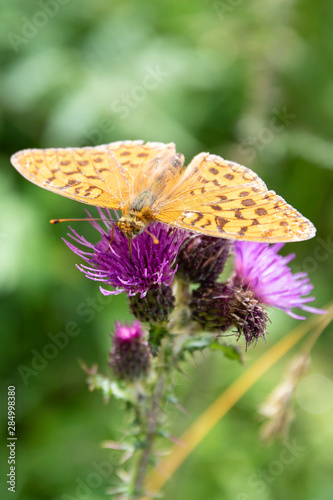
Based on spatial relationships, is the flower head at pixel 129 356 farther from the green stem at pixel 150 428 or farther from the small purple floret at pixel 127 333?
the green stem at pixel 150 428

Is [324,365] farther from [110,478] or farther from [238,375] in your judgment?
[110,478]

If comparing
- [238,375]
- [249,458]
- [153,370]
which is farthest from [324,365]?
[153,370]

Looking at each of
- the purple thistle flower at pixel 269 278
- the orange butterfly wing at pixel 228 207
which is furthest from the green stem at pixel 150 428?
the orange butterfly wing at pixel 228 207

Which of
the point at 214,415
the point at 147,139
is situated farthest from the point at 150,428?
the point at 147,139

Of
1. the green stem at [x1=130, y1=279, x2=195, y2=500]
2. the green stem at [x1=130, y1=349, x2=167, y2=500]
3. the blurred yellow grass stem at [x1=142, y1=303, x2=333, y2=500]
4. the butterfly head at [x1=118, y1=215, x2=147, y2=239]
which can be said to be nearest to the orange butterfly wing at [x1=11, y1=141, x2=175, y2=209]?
the butterfly head at [x1=118, y1=215, x2=147, y2=239]

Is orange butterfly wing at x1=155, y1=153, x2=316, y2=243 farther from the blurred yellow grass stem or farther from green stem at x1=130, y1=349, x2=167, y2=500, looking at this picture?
the blurred yellow grass stem

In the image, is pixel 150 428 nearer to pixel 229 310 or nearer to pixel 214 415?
pixel 229 310
